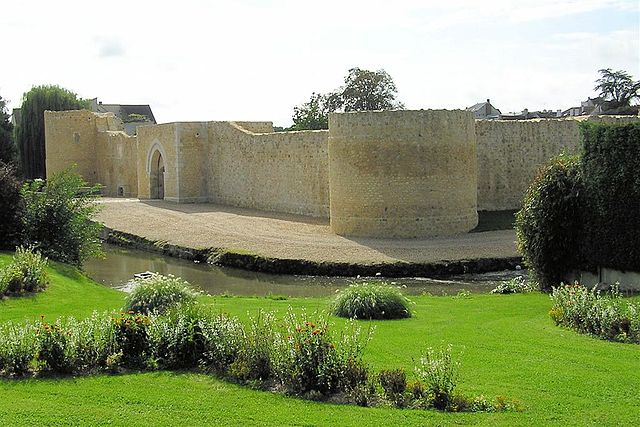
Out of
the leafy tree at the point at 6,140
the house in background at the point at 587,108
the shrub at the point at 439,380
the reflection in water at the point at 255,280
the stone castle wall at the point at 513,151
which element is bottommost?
the reflection in water at the point at 255,280

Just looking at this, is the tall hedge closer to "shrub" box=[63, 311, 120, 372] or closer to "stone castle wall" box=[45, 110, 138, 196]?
"shrub" box=[63, 311, 120, 372]

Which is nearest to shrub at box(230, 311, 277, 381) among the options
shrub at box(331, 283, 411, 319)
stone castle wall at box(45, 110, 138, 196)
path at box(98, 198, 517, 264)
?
shrub at box(331, 283, 411, 319)

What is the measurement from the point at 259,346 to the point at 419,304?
5800 mm

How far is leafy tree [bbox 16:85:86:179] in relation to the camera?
2062 inches

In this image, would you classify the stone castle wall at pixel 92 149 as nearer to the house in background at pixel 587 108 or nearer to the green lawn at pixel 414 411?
the house in background at pixel 587 108

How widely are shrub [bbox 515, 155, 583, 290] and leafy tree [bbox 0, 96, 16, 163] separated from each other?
140ft

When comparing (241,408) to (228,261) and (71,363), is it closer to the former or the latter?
(71,363)

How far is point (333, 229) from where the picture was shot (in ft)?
82.3

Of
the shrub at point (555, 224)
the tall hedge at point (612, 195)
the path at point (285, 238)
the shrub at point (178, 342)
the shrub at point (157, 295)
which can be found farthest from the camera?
the path at point (285, 238)

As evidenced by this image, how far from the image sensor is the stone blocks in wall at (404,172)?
2348 centimetres

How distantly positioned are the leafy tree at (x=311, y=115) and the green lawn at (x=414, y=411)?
45060 millimetres

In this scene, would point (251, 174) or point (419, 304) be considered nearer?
point (419, 304)

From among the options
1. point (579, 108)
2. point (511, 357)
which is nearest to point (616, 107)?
point (579, 108)

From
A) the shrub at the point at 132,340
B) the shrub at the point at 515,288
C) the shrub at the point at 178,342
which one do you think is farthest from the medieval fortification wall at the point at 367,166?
the shrub at the point at 132,340
